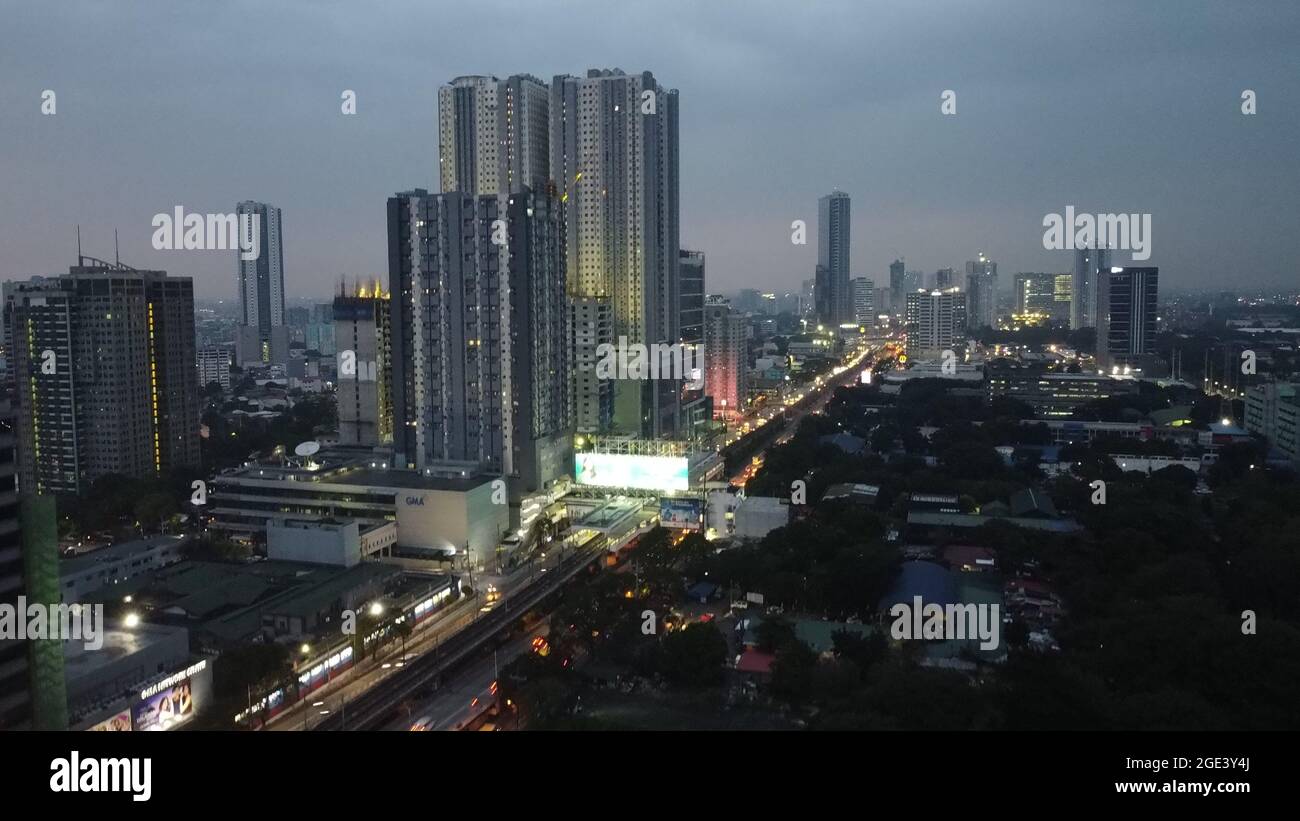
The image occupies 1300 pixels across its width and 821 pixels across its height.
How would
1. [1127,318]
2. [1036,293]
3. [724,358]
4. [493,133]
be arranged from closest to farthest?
[493,133] < [724,358] < [1127,318] < [1036,293]

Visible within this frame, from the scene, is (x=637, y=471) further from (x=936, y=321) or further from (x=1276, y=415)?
(x=936, y=321)

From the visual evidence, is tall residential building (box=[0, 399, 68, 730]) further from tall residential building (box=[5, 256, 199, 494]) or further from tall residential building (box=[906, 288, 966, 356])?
tall residential building (box=[906, 288, 966, 356])

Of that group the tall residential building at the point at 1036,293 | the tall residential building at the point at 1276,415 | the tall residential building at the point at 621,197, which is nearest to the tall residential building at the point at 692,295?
the tall residential building at the point at 621,197

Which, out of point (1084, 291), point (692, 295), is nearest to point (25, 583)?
point (692, 295)

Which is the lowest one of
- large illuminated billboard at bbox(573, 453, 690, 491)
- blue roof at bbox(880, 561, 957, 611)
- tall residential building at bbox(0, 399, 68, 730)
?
blue roof at bbox(880, 561, 957, 611)

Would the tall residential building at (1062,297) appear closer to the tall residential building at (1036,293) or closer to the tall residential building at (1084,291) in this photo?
the tall residential building at (1036,293)

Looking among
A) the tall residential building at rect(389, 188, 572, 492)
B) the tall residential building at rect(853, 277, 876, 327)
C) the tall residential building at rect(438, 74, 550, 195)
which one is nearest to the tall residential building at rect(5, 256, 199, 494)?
the tall residential building at rect(389, 188, 572, 492)

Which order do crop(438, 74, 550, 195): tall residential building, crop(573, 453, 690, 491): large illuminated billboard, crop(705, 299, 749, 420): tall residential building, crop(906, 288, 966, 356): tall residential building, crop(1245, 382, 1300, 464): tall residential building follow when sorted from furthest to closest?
crop(906, 288, 966, 356): tall residential building
crop(705, 299, 749, 420): tall residential building
crop(438, 74, 550, 195): tall residential building
crop(1245, 382, 1300, 464): tall residential building
crop(573, 453, 690, 491): large illuminated billboard
